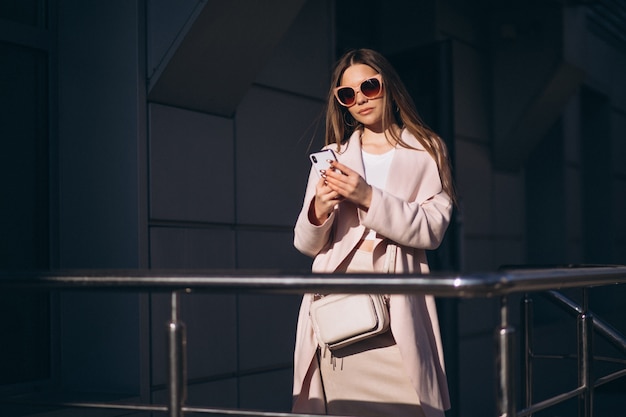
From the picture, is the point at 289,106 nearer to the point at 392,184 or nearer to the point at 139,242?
the point at 139,242

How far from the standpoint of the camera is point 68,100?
3848 millimetres

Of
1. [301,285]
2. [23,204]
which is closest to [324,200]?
[301,285]

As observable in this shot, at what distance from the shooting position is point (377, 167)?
2.58m

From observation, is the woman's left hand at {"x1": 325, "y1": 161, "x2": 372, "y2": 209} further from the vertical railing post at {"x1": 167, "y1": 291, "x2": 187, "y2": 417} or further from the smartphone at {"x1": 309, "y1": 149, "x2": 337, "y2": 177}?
the vertical railing post at {"x1": 167, "y1": 291, "x2": 187, "y2": 417}

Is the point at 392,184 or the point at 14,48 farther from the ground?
the point at 14,48

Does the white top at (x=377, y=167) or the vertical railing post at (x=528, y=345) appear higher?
the white top at (x=377, y=167)

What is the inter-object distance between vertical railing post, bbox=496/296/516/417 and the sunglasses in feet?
3.58

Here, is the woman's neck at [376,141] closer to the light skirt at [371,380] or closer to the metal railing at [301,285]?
the light skirt at [371,380]

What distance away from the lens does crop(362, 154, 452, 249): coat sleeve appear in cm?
235

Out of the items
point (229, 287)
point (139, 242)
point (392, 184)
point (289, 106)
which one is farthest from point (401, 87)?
point (289, 106)

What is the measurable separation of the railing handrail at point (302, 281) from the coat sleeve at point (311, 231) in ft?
2.35

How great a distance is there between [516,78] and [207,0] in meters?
→ 4.02

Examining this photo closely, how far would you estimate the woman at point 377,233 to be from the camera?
93.4 inches

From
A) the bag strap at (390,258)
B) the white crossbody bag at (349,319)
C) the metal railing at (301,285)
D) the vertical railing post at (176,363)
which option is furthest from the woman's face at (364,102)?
the vertical railing post at (176,363)
